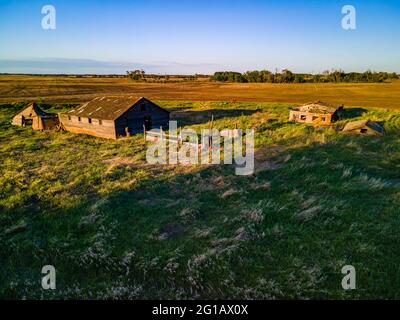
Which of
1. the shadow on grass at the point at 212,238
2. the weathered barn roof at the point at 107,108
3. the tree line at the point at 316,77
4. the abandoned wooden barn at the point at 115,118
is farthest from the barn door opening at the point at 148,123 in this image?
the tree line at the point at 316,77

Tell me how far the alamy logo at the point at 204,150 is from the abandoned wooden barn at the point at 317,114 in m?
9.74

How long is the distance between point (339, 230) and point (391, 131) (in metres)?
20.9

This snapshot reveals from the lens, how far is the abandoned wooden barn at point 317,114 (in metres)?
33.7

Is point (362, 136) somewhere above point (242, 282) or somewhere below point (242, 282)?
above

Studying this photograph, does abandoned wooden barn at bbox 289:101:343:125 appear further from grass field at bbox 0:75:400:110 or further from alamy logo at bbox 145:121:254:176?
grass field at bbox 0:75:400:110

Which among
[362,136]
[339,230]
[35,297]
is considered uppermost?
[362,136]

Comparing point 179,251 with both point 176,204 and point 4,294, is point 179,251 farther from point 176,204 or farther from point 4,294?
point 4,294

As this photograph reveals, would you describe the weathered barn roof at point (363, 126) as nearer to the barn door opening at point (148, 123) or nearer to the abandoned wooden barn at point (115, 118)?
the abandoned wooden barn at point (115, 118)

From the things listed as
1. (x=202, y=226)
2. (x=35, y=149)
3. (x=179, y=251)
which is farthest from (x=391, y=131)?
(x=35, y=149)

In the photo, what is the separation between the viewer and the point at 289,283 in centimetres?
825

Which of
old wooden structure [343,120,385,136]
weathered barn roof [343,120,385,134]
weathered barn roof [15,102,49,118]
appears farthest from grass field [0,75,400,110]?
weathered barn roof [15,102,49,118]

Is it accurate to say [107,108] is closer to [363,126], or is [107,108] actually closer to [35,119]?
[35,119]

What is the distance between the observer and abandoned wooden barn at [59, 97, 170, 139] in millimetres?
29064

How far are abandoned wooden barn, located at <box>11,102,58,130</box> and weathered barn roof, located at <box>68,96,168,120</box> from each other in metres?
3.52
